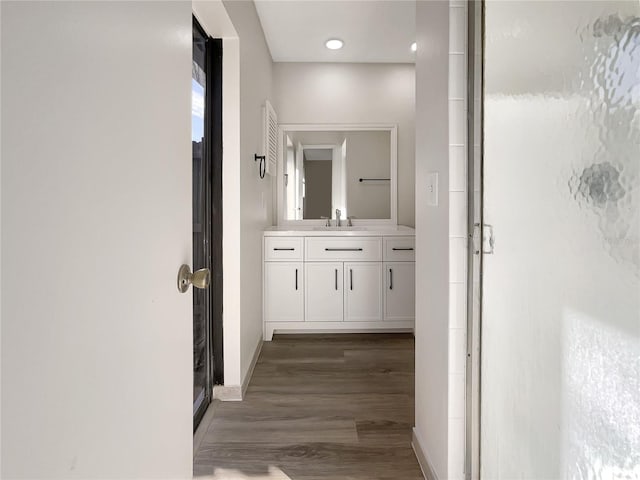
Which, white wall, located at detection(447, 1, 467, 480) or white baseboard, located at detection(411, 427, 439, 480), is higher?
white wall, located at detection(447, 1, 467, 480)

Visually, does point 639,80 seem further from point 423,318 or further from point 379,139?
point 379,139

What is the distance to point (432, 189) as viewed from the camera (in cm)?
150

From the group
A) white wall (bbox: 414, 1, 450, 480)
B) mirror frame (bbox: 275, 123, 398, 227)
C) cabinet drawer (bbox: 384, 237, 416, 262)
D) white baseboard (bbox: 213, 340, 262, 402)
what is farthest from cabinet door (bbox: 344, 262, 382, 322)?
white wall (bbox: 414, 1, 450, 480)

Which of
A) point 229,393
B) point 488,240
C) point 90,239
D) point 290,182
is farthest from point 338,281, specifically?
point 90,239

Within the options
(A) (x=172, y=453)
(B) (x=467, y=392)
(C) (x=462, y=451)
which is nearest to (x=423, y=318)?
(B) (x=467, y=392)

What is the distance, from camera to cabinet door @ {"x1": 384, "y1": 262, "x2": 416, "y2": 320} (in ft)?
11.2

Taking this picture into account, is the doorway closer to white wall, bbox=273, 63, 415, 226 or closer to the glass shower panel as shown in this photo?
the glass shower panel

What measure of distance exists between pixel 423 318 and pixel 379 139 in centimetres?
264

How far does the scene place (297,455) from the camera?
1738 millimetres

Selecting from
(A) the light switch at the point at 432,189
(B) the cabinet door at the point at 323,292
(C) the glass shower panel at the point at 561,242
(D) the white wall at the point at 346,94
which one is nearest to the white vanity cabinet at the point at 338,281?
(B) the cabinet door at the point at 323,292

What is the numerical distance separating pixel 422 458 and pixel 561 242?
1150 mm

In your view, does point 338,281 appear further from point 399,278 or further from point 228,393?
point 228,393

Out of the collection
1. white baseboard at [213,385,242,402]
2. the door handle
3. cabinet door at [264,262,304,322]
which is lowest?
white baseboard at [213,385,242,402]

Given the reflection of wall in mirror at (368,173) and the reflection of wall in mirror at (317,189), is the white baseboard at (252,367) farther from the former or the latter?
the reflection of wall in mirror at (368,173)
